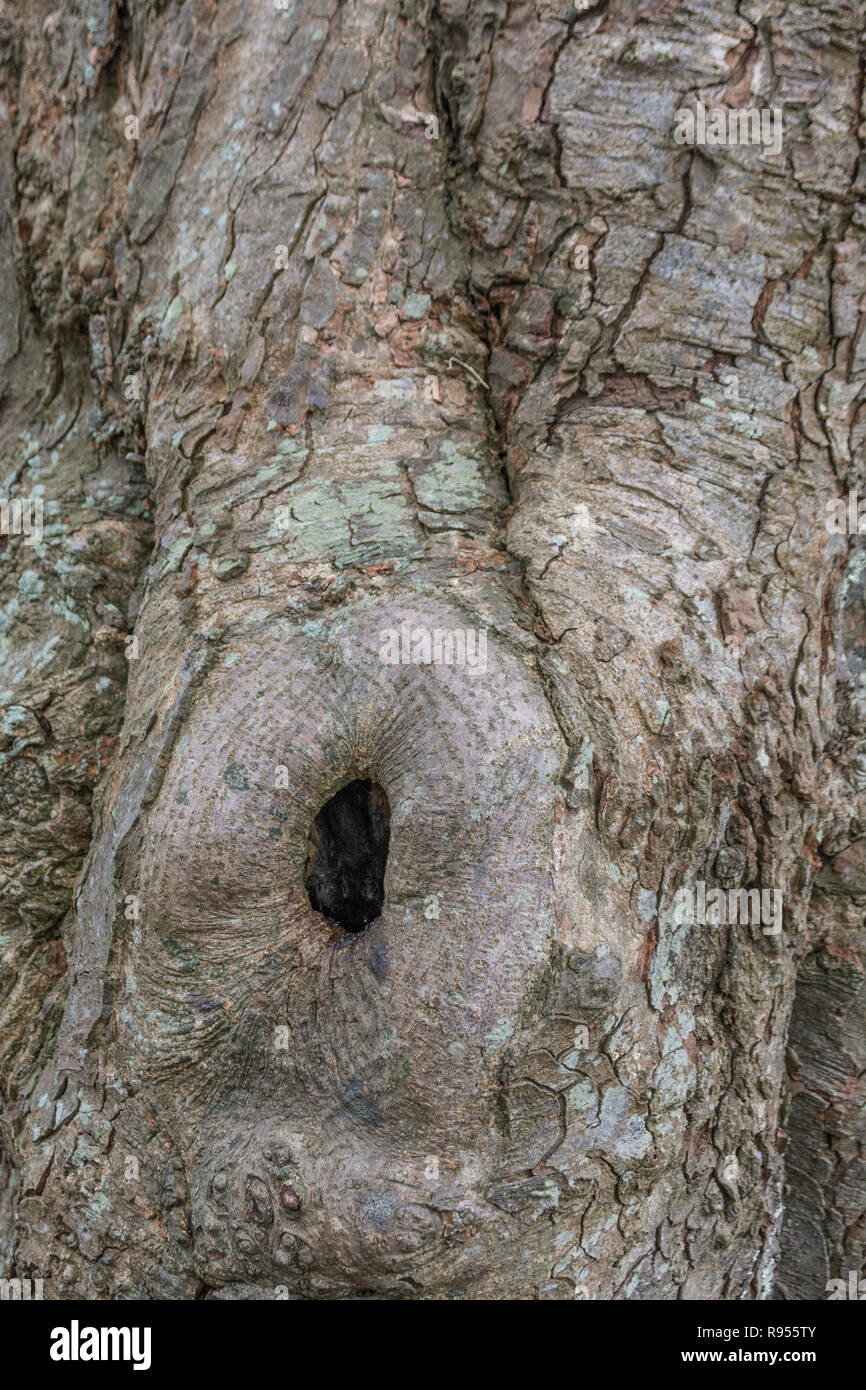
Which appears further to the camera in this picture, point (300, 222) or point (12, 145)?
point (12, 145)

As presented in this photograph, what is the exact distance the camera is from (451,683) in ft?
5.74

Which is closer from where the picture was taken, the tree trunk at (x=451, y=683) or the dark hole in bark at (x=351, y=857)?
the tree trunk at (x=451, y=683)

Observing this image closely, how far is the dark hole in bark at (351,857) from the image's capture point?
1937 mm

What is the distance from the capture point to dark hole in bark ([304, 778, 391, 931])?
1.94 metres

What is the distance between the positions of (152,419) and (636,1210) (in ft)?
6.32

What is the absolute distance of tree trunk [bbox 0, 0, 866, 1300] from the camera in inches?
68.7

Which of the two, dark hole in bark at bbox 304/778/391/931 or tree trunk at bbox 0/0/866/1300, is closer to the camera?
tree trunk at bbox 0/0/866/1300

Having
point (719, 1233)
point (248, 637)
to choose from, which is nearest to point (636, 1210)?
point (719, 1233)

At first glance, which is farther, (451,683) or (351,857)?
(351,857)

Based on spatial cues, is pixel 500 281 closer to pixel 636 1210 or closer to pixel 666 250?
pixel 666 250

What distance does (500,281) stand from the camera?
209cm

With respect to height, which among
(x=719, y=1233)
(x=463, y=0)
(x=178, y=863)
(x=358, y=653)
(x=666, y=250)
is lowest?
(x=719, y=1233)

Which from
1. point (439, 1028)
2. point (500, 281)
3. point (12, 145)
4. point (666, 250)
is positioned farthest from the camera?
point (12, 145)

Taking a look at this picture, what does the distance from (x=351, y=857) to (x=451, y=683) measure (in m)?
0.45
